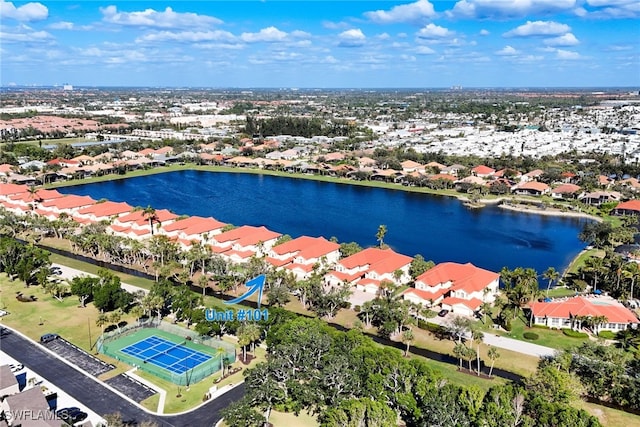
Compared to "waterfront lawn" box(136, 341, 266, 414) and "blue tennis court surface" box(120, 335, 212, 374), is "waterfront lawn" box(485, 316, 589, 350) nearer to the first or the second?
"waterfront lawn" box(136, 341, 266, 414)

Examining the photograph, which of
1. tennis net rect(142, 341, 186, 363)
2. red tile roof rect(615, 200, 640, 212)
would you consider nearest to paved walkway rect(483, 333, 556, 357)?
tennis net rect(142, 341, 186, 363)

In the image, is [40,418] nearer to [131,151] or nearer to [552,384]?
[552,384]

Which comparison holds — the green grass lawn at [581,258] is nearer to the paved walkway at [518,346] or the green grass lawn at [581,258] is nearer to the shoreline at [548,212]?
the shoreline at [548,212]

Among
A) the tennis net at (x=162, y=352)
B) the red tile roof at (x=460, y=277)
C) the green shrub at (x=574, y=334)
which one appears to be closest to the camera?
the tennis net at (x=162, y=352)

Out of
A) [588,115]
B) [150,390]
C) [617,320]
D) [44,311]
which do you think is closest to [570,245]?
[617,320]

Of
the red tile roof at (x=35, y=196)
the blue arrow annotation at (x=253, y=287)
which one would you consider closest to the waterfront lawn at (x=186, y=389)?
the blue arrow annotation at (x=253, y=287)

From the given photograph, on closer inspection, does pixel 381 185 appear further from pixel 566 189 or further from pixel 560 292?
pixel 560 292
